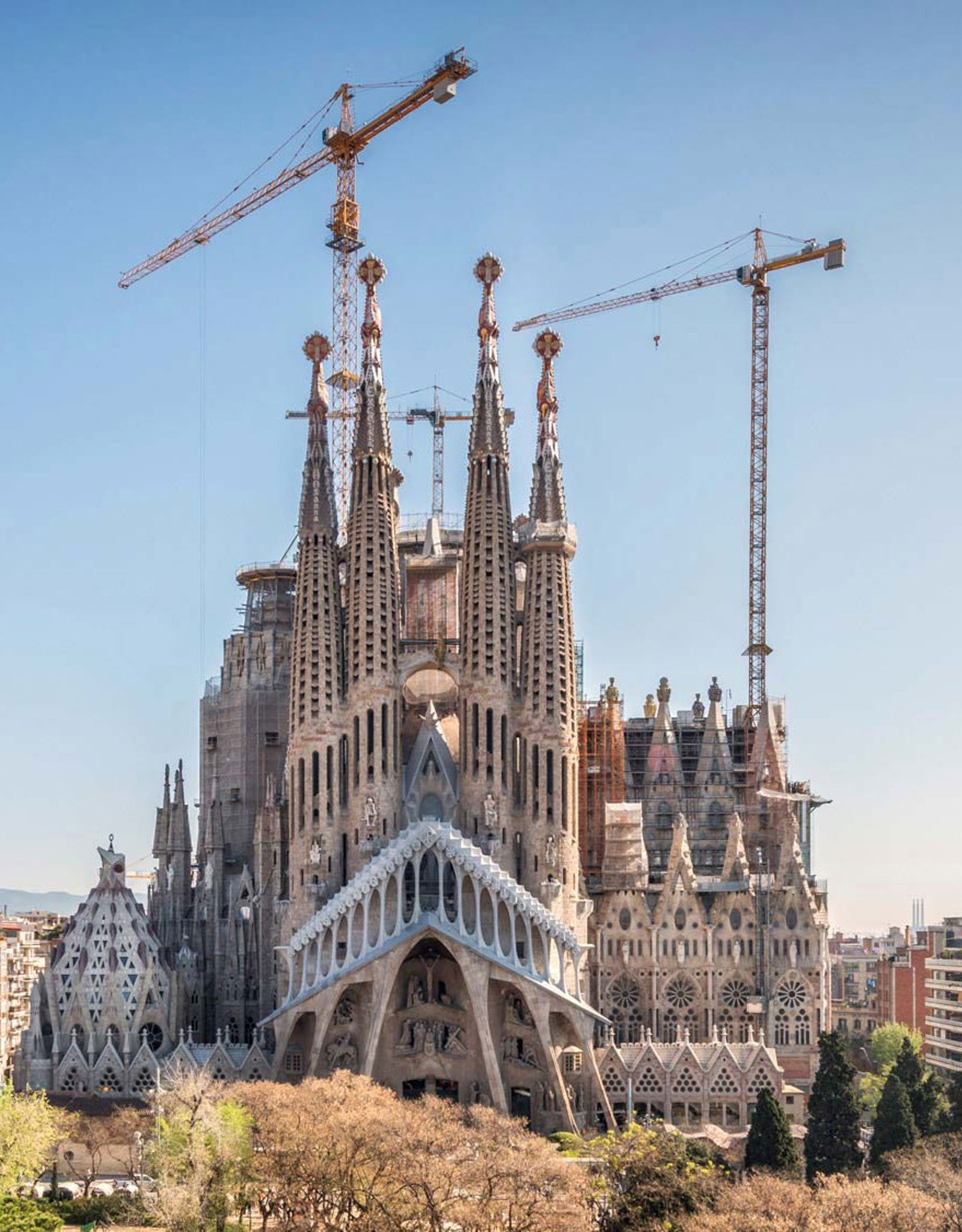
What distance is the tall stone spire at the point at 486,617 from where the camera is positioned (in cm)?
8869

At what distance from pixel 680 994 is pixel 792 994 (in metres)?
5.53

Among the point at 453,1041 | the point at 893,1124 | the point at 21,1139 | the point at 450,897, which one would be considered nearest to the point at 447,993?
the point at 453,1041

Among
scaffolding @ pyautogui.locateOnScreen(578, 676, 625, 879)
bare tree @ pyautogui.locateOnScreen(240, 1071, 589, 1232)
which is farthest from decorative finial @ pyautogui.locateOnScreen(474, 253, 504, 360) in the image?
bare tree @ pyautogui.locateOnScreen(240, 1071, 589, 1232)

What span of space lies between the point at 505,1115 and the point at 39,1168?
62.6 ft

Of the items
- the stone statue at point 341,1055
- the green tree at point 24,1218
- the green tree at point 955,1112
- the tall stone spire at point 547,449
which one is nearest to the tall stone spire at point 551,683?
the tall stone spire at point 547,449

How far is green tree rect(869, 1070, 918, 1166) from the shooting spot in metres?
68.4

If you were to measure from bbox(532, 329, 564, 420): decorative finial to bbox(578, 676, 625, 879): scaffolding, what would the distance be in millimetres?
17838

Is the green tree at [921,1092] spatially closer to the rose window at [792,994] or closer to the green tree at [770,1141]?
the green tree at [770,1141]

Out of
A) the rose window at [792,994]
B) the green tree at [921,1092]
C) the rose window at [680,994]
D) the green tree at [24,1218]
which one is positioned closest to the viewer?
the green tree at [24,1218]

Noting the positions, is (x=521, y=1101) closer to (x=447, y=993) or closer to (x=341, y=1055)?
(x=447, y=993)

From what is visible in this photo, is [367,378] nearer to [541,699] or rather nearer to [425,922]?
[541,699]

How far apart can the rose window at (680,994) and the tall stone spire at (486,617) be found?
11027mm

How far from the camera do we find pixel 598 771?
102062 millimetres

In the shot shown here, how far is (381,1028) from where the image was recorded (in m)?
82.8
